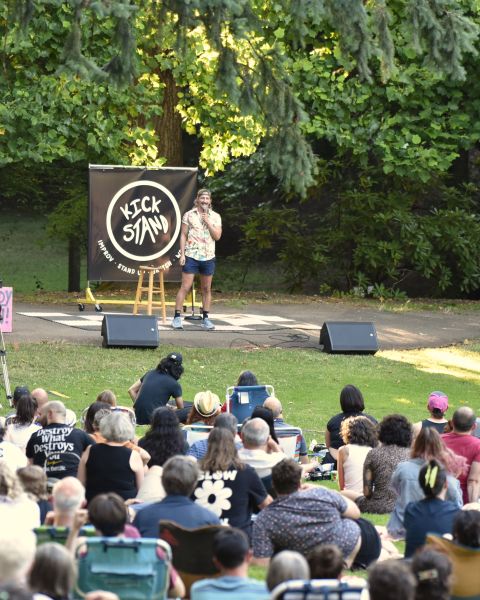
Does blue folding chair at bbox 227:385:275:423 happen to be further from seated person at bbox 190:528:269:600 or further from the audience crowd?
seated person at bbox 190:528:269:600

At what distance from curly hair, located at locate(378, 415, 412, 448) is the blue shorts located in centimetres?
887

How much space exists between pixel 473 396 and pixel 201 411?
5.35m

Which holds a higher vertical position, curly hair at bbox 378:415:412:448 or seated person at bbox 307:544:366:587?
curly hair at bbox 378:415:412:448

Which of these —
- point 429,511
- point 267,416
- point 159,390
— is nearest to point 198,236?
point 159,390

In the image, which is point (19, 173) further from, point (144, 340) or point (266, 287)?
point (144, 340)

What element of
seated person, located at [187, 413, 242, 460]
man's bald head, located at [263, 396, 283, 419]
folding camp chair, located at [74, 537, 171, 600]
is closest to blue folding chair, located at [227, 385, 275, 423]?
man's bald head, located at [263, 396, 283, 419]

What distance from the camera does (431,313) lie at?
2109cm

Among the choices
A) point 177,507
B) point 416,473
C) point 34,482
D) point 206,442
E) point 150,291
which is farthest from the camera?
point 150,291

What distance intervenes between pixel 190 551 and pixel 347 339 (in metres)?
10.5

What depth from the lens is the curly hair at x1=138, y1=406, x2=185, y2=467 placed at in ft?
28.5

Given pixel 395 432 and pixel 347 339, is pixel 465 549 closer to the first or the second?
pixel 395 432

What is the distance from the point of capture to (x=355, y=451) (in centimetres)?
945

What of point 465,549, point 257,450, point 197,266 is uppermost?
point 197,266

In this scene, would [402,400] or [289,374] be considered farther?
[289,374]
